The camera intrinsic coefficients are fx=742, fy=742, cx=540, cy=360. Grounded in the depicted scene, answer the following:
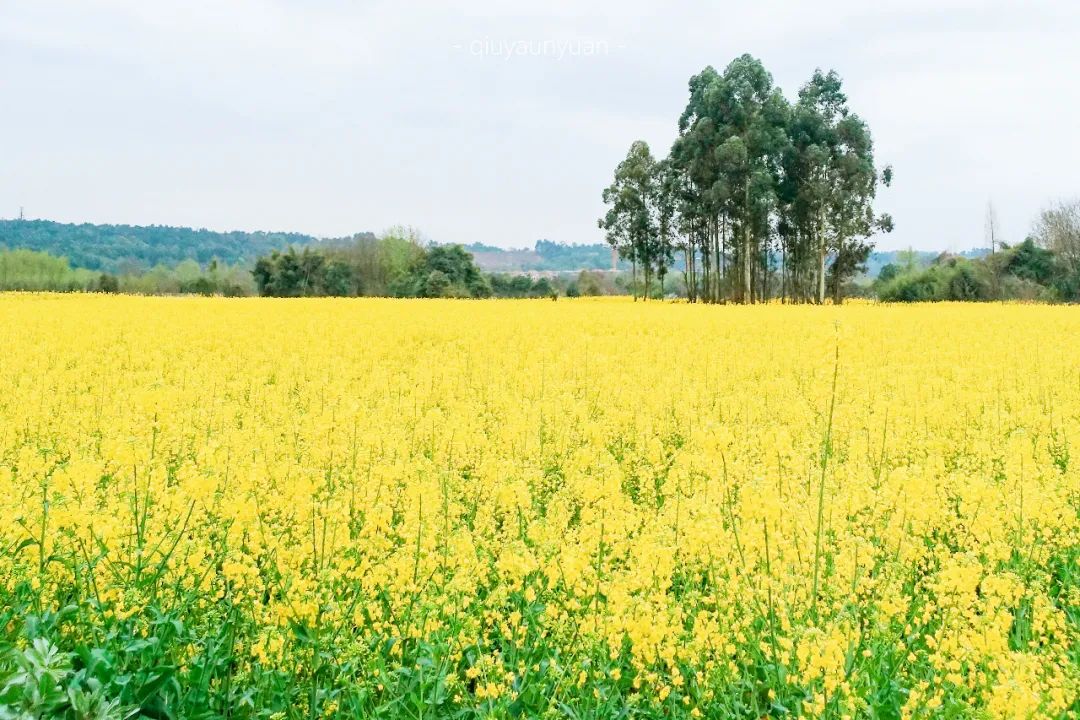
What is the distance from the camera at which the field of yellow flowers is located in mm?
3236

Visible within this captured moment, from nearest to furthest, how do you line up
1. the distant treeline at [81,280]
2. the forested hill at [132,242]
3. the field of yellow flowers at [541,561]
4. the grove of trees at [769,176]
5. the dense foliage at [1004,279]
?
the field of yellow flowers at [541,561] < the grove of trees at [769,176] < the dense foliage at [1004,279] < the distant treeline at [81,280] < the forested hill at [132,242]

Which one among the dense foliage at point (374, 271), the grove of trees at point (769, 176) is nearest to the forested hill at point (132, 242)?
the dense foliage at point (374, 271)

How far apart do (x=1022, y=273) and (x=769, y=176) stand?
29262 mm

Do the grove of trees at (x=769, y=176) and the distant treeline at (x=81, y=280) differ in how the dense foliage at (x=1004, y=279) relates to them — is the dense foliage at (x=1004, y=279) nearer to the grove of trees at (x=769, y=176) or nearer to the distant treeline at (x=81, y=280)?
the grove of trees at (x=769, y=176)

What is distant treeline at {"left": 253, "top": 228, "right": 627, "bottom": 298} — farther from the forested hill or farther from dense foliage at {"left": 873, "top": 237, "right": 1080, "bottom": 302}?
the forested hill

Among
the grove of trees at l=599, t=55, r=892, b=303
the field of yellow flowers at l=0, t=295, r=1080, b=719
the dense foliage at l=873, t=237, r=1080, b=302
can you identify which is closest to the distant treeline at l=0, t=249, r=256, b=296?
the grove of trees at l=599, t=55, r=892, b=303

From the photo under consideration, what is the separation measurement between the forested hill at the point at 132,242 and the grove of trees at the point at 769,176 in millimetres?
114256

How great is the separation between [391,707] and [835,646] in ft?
6.24

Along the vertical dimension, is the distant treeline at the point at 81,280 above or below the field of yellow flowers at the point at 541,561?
above

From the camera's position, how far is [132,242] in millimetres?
168500

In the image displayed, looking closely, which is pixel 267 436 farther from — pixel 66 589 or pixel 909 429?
pixel 909 429

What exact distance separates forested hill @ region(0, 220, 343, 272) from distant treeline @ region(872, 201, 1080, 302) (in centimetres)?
12000

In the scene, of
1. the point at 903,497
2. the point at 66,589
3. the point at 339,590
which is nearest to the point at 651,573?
the point at 339,590

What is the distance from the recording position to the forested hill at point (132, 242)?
488 feet
